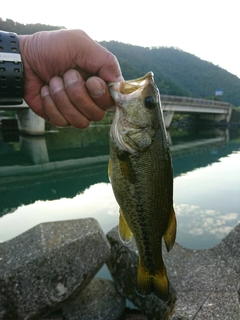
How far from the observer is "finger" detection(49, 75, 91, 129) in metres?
2.53

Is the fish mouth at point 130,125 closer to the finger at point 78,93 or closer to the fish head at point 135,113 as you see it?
the fish head at point 135,113

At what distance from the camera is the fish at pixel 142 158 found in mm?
2346

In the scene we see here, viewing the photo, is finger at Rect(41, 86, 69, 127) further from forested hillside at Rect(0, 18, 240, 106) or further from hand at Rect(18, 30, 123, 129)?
forested hillside at Rect(0, 18, 240, 106)

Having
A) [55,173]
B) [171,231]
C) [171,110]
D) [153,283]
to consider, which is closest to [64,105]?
[171,231]

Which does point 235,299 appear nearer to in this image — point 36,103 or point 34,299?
point 34,299

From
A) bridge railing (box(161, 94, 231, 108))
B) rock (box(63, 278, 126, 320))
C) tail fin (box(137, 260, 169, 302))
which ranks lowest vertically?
bridge railing (box(161, 94, 231, 108))

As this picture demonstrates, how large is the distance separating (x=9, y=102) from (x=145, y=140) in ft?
4.68

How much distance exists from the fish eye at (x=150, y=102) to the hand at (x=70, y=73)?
338mm

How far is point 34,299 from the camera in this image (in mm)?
3717

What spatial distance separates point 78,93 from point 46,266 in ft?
8.17

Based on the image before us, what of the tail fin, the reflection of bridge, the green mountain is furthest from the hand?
the green mountain

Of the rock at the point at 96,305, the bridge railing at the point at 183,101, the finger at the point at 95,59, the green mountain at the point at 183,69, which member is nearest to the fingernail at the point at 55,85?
the finger at the point at 95,59

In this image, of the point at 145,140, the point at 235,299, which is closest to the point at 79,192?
the point at 235,299

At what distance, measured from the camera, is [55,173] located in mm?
19469
